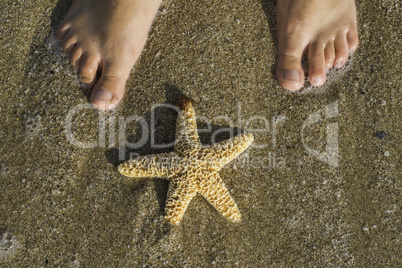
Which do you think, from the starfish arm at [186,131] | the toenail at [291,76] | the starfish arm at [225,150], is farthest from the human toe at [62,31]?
the toenail at [291,76]

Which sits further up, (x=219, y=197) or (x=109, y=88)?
(x=109, y=88)

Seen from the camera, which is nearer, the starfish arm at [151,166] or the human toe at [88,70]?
the starfish arm at [151,166]

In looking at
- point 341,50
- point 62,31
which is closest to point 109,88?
point 62,31

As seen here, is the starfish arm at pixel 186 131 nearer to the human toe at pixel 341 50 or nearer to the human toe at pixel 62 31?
the human toe at pixel 62 31

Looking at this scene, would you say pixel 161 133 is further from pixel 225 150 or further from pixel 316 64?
pixel 316 64

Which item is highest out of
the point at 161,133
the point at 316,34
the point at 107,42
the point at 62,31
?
the point at 62,31

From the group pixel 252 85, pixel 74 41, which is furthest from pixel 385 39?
pixel 74 41

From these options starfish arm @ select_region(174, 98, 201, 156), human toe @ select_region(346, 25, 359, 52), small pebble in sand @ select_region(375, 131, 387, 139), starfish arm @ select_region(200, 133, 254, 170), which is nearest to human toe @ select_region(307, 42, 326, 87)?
→ human toe @ select_region(346, 25, 359, 52)

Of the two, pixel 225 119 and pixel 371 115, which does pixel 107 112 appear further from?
pixel 371 115
